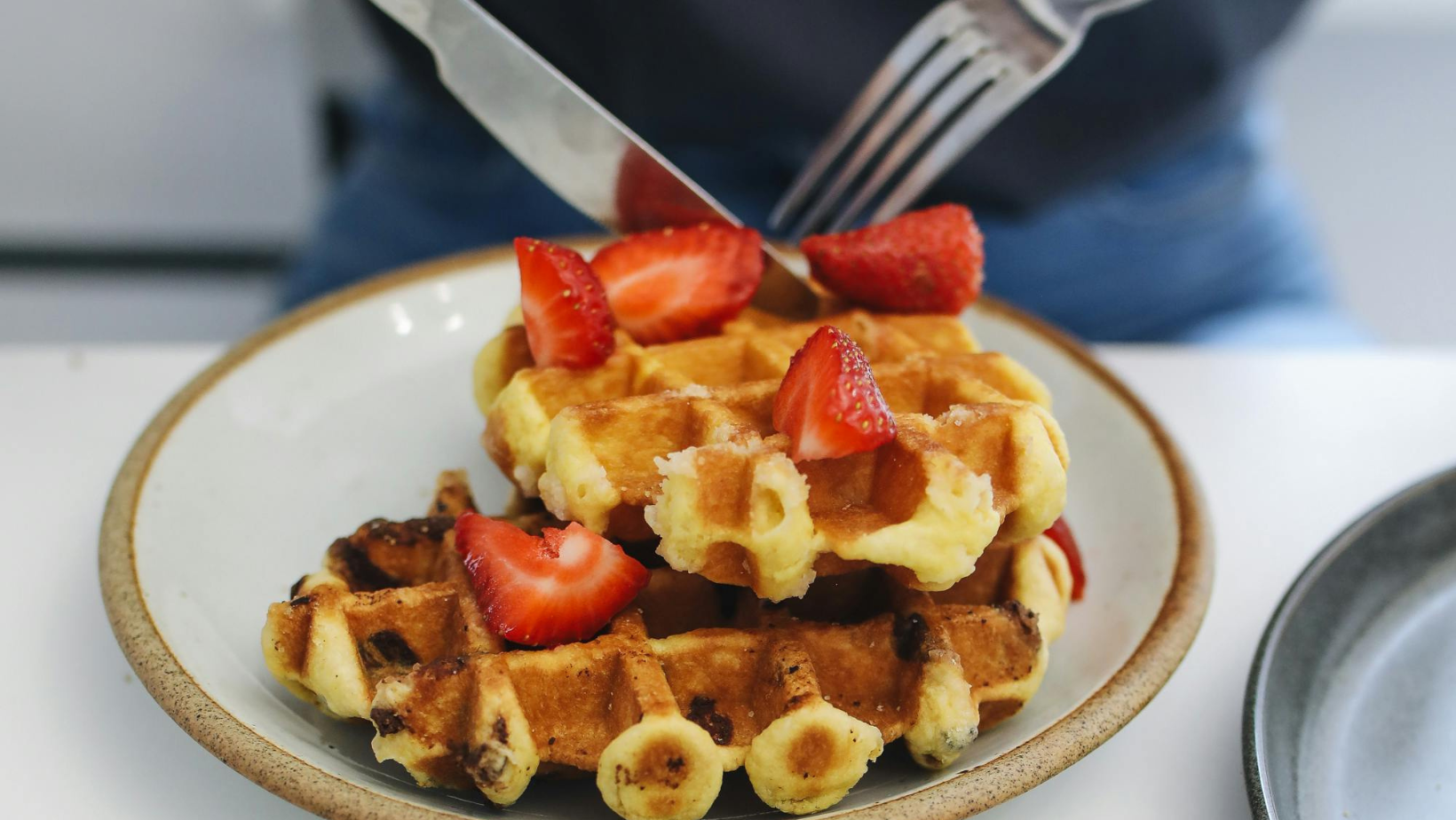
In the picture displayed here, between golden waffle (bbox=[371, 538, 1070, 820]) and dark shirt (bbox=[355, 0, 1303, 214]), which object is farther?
dark shirt (bbox=[355, 0, 1303, 214])

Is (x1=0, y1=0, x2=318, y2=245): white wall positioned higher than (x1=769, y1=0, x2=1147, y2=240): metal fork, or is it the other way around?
(x1=769, y1=0, x2=1147, y2=240): metal fork

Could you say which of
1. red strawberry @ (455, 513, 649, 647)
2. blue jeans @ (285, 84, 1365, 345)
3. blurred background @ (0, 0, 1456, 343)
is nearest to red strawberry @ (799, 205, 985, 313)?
red strawberry @ (455, 513, 649, 647)

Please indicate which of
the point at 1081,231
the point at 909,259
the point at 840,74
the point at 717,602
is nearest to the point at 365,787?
the point at 717,602

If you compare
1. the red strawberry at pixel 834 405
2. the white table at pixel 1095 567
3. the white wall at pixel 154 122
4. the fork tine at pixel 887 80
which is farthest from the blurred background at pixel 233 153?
the red strawberry at pixel 834 405

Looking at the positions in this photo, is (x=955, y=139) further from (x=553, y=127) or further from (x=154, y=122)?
(x=154, y=122)

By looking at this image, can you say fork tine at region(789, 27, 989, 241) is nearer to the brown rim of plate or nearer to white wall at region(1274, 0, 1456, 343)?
the brown rim of plate

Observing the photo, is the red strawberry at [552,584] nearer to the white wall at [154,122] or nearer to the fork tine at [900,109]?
the fork tine at [900,109]

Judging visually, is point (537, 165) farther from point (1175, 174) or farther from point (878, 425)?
point (1175, 174)
